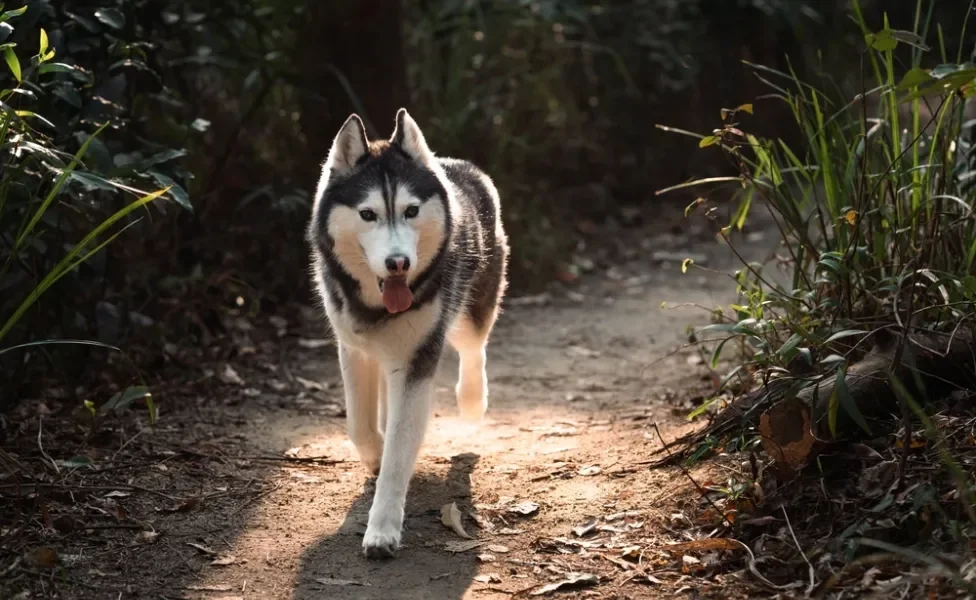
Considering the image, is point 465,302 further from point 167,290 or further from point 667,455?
point 167,290

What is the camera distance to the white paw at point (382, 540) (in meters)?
3.52

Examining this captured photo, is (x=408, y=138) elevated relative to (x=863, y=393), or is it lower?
→ elevated

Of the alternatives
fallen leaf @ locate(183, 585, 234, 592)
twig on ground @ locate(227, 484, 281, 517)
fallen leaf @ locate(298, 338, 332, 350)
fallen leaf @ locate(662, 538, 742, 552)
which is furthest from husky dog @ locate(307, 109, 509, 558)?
fallen leaf @ locate(298, 338, 332, 350)

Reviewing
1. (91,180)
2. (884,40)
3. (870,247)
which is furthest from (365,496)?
(884,40)

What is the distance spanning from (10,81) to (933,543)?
12.0 ft

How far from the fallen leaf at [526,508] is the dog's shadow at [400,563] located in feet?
0.59

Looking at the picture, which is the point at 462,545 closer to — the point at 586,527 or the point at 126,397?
the point at 586,527

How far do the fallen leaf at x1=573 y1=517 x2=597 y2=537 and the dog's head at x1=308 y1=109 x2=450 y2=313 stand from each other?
975mm

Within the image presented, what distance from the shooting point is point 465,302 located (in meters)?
4.48

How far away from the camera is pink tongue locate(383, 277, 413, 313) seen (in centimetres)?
377

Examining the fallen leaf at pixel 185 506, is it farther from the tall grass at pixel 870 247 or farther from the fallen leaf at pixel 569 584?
the tall grass at pixel 870 247

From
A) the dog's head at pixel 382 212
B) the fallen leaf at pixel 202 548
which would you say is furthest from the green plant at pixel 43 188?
the fallen leaf at pixel 202 548

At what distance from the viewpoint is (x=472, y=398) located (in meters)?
4.92

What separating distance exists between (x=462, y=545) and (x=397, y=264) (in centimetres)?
98
